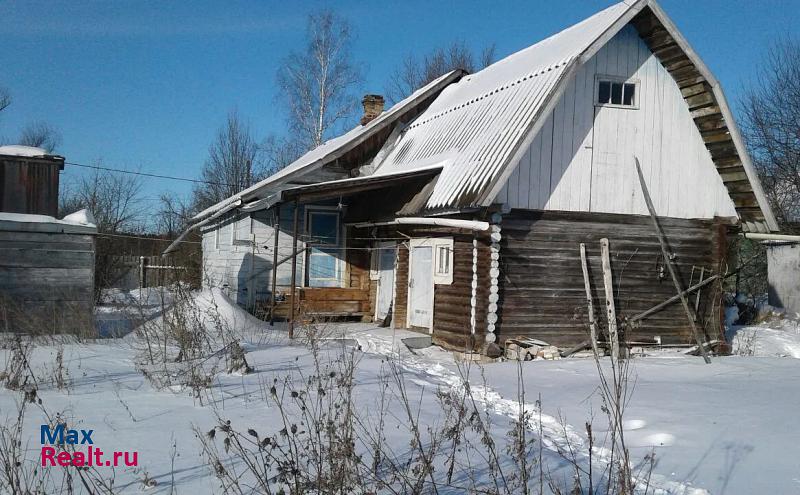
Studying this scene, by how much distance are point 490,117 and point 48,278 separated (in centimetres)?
872

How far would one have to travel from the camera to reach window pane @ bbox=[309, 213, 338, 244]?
711 inches

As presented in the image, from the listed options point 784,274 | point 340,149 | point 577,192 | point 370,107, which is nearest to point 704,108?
point 577,192

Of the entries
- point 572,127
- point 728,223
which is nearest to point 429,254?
point 572,127

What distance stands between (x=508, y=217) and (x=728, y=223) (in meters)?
4.61

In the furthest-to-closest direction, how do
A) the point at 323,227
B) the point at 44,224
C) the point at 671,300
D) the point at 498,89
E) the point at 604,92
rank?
the point at 323,227, the point at 498,89, the point at 671,300, the point at 604,92, the point at 44,224

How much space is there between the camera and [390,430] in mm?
6145

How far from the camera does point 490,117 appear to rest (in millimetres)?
13742

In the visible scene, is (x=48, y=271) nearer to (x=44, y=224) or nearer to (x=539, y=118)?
(x=44, y=224)

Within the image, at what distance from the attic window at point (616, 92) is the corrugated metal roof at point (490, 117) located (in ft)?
3.03

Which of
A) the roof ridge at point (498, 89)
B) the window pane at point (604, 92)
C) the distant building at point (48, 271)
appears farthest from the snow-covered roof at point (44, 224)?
the window pane at point (604, 92)

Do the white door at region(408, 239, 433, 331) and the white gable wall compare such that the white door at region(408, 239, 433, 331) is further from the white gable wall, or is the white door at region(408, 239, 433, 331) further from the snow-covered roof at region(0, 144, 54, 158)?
the snow-covered roof at region(0, 144, 54, 158)

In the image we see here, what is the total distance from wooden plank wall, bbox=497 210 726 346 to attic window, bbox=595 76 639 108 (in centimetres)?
213

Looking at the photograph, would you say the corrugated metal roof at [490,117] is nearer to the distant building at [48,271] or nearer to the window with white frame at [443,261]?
the window with white frame at [443,261]

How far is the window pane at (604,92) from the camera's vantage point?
13.0 meters
